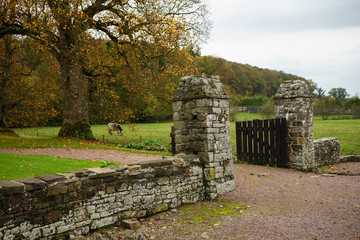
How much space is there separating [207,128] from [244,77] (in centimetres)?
6036

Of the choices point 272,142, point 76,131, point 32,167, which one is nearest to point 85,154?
point 32,167

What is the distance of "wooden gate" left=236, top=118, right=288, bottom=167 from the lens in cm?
1116

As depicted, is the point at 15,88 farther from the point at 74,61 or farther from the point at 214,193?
the point at 214,193

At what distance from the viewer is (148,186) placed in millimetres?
5973

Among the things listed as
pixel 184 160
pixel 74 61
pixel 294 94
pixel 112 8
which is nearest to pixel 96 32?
pixel 112 8

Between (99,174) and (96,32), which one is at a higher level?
(96,32)

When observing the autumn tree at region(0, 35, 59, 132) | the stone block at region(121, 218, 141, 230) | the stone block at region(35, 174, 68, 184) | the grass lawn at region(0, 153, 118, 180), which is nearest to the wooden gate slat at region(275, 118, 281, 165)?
the grass lawn at region(0, 153, 118, 180)

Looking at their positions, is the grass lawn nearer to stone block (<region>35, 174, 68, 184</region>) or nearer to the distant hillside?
stone block (<region>35, 174, 68, 184</region>)

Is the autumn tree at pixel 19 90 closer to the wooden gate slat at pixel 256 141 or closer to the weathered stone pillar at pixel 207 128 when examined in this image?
the wooden gate slat at pixel 256 141

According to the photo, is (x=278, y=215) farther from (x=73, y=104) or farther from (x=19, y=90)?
(x=19, y=90)

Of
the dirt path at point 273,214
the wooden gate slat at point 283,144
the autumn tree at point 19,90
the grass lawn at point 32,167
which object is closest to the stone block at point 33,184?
the dirt path at point 273,214

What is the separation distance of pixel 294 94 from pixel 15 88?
66.9 feet

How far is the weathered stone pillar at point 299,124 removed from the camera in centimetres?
1080

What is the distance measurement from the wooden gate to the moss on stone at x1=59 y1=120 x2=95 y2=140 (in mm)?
9512
